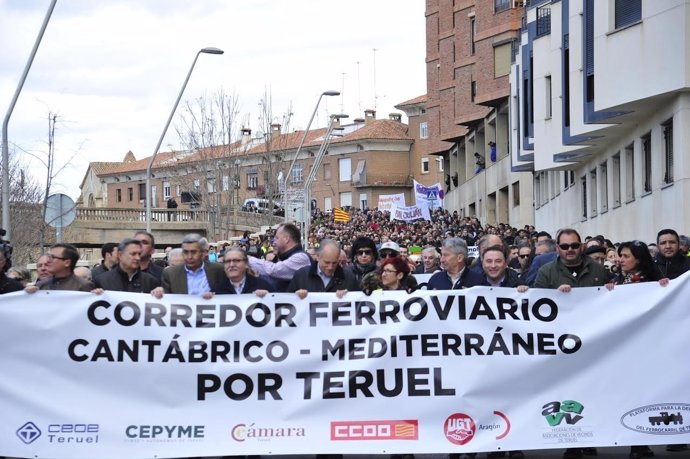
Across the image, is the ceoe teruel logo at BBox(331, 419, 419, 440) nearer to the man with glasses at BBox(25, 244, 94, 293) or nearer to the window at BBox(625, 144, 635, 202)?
the man with glasses at BBox(25, 244, 94, 293)

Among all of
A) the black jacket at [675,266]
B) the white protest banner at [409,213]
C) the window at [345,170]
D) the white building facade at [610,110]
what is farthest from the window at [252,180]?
the black jacket at [675,266]

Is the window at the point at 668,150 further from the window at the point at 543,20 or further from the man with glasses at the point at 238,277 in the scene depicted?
the man with glasses at the point at 238,277

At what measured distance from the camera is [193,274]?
12.4 meters

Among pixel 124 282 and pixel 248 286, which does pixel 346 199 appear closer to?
pixel 124 282

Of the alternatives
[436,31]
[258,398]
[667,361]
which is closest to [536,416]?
[667,361]

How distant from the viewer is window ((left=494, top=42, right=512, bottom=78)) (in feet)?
213

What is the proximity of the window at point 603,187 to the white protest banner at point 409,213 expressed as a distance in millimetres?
15630

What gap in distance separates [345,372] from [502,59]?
5537cm

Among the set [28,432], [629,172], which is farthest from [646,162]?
[28,432]

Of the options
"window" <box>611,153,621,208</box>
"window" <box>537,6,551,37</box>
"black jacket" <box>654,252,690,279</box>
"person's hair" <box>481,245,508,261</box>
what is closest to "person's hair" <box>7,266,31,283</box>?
"person's hair" <box>481,245,508,261</box>

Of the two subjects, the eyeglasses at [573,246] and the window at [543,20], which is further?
the window at [543,20]

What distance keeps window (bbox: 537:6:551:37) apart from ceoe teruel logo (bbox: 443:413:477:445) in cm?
3649

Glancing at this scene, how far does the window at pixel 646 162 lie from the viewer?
32619 mm

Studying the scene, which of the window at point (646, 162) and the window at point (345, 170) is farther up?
the window at point (345, 170)
